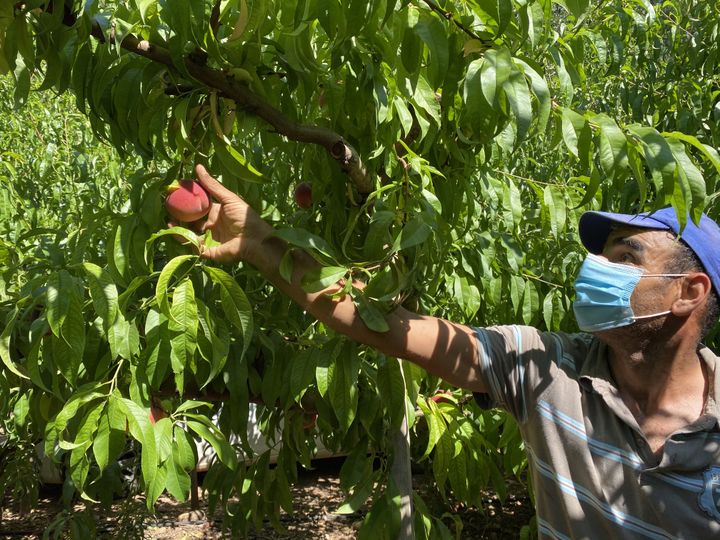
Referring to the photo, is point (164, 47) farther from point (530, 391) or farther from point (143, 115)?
point (530, 391)

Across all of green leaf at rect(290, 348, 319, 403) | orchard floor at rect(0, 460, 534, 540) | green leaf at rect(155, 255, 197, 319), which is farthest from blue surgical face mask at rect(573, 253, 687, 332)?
orchard floor at rect(0, 460, 534, 540)

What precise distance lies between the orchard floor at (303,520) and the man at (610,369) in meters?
2.91

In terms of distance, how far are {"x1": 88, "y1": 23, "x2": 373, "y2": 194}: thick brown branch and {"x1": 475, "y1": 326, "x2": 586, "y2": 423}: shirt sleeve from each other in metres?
0.42

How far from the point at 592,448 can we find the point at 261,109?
0.91m

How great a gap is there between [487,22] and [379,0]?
21cm

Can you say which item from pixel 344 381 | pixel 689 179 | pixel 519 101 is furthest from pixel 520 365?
pixel 519 101

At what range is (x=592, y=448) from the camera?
59.6 inches

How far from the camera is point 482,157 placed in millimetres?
2025

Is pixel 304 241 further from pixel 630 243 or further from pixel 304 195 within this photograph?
pixel 630 243

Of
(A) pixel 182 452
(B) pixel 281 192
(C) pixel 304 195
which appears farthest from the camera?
(B) pixel 281 192

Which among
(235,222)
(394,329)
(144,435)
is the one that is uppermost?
(235,222)

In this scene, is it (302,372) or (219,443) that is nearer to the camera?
(219,443)

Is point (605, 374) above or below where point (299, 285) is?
below

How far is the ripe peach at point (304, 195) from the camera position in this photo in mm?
1810
